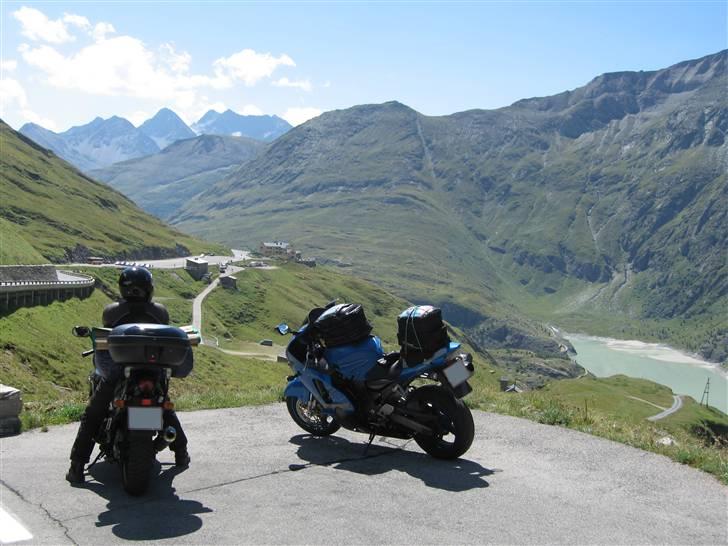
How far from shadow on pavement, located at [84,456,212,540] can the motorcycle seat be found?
3341 mm

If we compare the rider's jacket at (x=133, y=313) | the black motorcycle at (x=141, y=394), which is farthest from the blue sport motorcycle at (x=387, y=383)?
the black motorcycle at (x=141, y=394)

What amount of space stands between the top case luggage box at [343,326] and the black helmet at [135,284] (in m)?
2.92

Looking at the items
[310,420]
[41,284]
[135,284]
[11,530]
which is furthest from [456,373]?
[41,284]

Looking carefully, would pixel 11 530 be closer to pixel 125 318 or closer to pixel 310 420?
pixel 125 318

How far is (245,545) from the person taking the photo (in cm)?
736

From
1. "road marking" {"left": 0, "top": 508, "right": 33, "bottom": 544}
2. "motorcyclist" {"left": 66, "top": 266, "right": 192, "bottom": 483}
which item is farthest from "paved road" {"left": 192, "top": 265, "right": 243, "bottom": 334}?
"road marking" {"left": 0, "top": 508, "right": 33, "bottom": 544}

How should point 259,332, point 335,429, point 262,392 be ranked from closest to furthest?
point 335,429 → point 262,392 → point 259,332

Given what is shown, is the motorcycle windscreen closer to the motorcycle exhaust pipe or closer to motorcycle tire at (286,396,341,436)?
motorcycle tire at (286,396,341,436)

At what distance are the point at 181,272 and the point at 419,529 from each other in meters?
162

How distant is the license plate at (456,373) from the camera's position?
10.9 metres

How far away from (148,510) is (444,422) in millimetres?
4618

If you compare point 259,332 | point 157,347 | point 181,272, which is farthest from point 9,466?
point 181,272

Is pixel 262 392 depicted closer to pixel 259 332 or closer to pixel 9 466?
pixel 9 466

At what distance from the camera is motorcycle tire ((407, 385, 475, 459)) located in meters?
10.8
